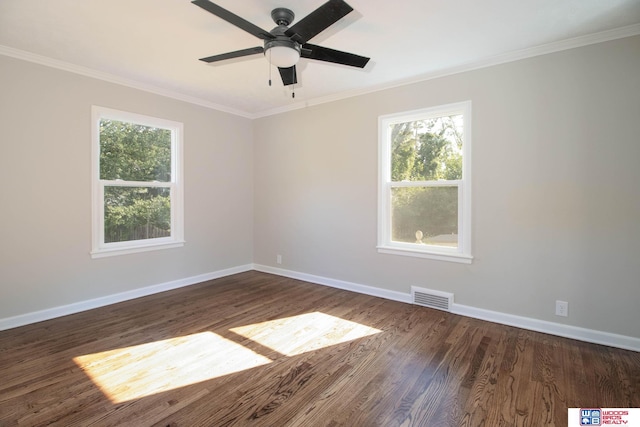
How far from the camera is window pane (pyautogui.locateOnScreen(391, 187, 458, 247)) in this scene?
3.42m

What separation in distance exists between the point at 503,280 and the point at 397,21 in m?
2.61

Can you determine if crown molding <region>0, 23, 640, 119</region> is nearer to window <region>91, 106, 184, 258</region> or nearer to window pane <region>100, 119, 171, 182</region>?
window <region>91, 106, 184, 258</region>

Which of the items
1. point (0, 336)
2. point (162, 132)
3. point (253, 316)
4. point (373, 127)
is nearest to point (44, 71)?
point (162, 132)

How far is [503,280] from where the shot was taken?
121 inches

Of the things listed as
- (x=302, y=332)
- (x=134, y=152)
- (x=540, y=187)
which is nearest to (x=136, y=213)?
(x=134, y=152)

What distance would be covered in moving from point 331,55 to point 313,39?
59cm

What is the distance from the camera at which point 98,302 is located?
11.5ft

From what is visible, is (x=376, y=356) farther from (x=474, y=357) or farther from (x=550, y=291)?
(x=550, y=291)

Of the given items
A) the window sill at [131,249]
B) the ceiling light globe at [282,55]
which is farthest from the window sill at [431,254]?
the window sill at [131,249]

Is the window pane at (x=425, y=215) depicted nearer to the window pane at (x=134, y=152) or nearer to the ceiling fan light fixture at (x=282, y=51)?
the ceiling fan light fixture at (x=282, y=51)

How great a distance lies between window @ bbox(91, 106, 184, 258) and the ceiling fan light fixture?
2466 mm

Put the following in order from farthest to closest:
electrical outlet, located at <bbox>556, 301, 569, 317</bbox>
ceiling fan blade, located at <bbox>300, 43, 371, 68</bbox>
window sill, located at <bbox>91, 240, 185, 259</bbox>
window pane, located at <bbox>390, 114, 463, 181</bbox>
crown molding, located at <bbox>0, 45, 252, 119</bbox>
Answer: window sill, located at <bbox>91, 240, 185, 259</bbox>
window pane, located at <bbox>390, 114, 463, 181</bbox>
crown molding, located at <bbox>0, 45, 252, 119</bbox>
electrical outlet, located at <bbox>556, 301, 569, 317</bbox>
ceiling fan blade, located at <bbox>300, 43, 371, 68</bbox>

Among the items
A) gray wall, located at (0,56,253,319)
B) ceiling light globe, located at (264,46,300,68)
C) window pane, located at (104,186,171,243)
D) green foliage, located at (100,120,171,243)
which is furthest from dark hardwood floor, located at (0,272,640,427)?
ceiling light globe, located at (264,46,300,68)

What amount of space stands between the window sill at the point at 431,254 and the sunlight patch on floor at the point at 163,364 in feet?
6.64
